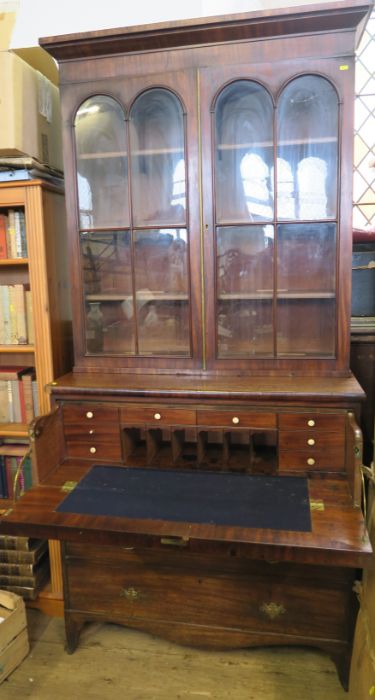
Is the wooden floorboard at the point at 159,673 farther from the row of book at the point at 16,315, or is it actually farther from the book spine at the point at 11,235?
the book spine at the point at 11,235

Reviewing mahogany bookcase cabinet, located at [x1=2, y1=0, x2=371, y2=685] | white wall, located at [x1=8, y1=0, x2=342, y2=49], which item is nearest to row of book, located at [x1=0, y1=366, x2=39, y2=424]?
mahogany bookcase cabinet, located at [x1=2, y1=0, x2=371, y2=685]

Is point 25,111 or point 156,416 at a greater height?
point 25,111

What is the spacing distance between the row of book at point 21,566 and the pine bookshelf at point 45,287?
0.07 metres

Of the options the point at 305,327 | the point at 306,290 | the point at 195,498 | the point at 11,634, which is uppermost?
the point at 306,290

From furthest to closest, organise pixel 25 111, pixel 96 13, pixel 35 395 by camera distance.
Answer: pixel 96 13, pixel 35 395, pixel 25 111

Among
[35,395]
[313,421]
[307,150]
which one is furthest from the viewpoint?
[35,395]

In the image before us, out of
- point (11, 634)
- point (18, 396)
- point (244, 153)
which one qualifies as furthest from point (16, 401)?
point (244, 153)

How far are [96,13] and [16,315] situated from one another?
52.6 inches

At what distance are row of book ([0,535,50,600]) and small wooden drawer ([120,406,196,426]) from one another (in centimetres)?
72

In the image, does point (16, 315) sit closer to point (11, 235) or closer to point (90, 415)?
point (11, 235)

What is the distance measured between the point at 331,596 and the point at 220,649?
16.6 inches

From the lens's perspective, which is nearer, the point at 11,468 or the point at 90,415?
the point at 90,415

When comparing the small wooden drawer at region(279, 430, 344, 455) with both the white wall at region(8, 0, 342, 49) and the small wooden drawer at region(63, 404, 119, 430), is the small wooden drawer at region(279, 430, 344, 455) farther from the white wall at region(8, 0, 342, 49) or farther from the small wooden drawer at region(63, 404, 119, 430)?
the white wall at region(8, 0, 342, 49)

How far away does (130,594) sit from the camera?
5.61 feet
